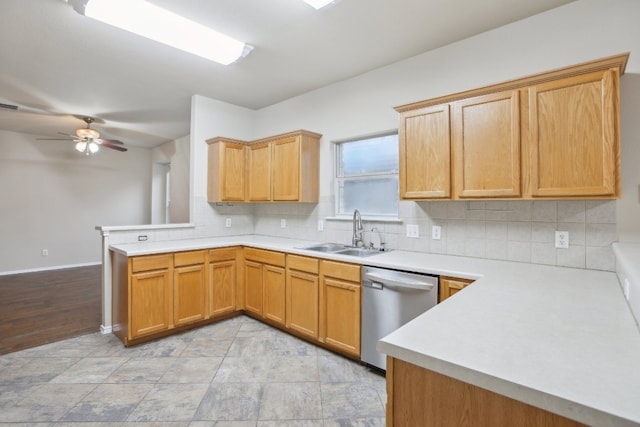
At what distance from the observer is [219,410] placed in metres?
1.98

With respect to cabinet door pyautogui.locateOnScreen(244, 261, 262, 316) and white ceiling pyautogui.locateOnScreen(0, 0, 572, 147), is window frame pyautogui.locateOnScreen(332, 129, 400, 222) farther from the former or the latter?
cabinet door pyautogui.locateOnScreen(244, 261, 262, 316)

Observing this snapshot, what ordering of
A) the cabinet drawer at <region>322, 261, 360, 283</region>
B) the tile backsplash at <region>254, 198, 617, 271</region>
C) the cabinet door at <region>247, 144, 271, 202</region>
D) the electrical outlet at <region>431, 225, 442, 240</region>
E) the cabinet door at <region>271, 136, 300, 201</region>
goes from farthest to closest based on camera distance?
the cabinet door at <region>247, 144, 271, 202</region>, the cabinet door at <region>271, 136, 300, 201</region>, the electrical outlet at <region>431, 225, 442, 240</region>, the cabinet drawer at <region>322, 261, 360, 283</region>, the tile backsplash at <region>254, 198, 617, 271</region>

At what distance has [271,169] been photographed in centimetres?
376

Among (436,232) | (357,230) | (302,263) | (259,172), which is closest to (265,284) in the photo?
(302,263)

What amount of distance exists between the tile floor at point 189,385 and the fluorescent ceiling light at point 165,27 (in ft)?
8.62

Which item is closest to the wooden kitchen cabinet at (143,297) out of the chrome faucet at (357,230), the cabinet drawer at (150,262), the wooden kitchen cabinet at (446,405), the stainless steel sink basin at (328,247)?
the cabinet drawer at (150,262)

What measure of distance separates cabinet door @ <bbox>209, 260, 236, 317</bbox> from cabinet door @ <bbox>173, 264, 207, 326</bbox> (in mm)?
91

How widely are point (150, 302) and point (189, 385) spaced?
3.31ft

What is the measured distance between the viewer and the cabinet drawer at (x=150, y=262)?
279 cm

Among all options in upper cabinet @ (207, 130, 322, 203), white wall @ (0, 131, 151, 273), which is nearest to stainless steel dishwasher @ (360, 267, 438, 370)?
upper cabinet @ (207, 130, 322, 203)

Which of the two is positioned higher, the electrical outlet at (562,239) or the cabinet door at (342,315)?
the electrical outlet at (562,239)

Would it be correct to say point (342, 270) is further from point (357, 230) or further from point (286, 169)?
point (286, 169)

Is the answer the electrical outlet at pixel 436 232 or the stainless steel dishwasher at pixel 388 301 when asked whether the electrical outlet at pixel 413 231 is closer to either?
the electrical outlet at pixel 436 232

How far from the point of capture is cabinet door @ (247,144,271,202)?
12.5 feet
